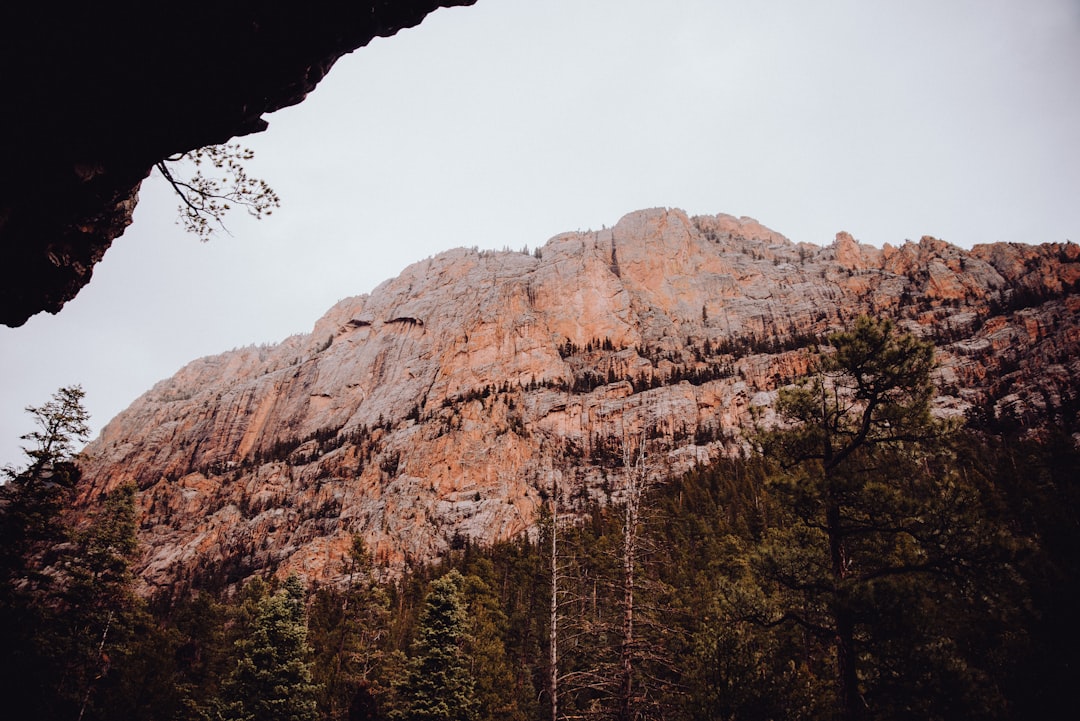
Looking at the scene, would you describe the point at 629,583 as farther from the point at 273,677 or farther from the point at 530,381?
the point at 530,381

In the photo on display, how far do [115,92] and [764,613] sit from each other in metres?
13.0

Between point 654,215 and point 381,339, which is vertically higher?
point 654,215

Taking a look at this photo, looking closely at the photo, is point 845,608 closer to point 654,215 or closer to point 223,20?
point 223,20

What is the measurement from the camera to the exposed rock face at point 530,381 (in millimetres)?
85938

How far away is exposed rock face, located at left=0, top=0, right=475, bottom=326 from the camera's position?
4.54 meters

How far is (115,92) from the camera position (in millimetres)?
5020

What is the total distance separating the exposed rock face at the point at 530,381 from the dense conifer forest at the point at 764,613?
51702mm

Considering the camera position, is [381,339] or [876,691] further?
[381,339]

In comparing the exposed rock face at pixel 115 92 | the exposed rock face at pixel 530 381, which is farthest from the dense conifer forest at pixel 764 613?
the exposed rock face at pixel 530 381

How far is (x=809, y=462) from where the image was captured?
1069cm

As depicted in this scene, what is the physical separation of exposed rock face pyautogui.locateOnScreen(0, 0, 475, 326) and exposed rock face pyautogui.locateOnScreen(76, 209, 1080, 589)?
2827 inches

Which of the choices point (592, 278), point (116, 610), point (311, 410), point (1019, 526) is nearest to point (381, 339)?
point (311, 410)

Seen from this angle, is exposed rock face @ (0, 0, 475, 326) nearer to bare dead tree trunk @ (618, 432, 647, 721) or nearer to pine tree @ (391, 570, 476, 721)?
bare dead tree trunk @ (618, 432, 647, 721)

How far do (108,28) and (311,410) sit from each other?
433 feet
